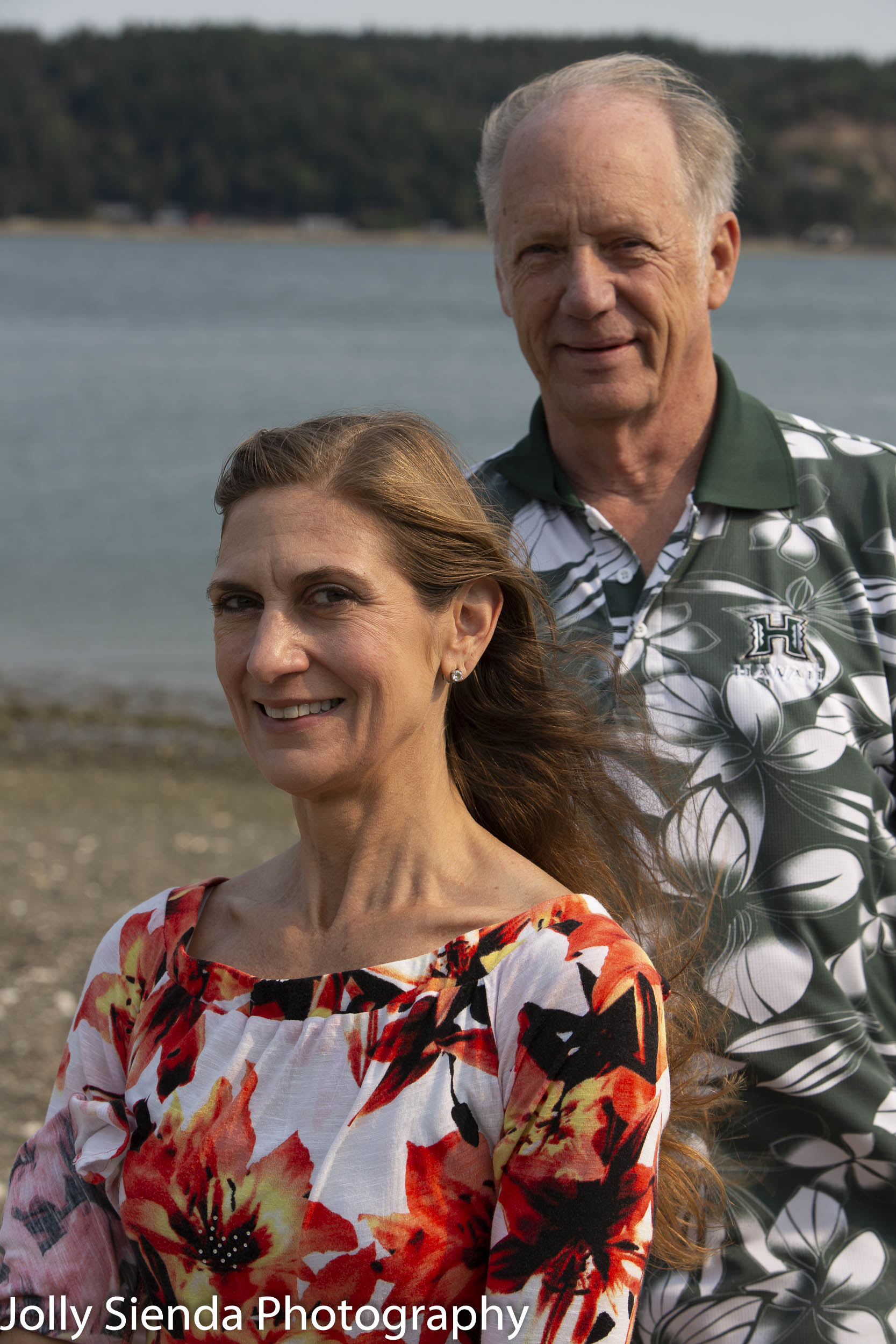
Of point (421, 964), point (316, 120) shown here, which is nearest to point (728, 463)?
point (421, 964)

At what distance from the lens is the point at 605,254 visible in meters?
2.59

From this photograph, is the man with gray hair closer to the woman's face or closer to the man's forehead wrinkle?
the man's forehead wrinkle

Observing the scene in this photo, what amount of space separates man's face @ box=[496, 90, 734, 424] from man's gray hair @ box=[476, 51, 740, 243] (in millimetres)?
31

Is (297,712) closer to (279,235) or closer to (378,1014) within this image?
(378,1014)

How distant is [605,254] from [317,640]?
1.20 meters

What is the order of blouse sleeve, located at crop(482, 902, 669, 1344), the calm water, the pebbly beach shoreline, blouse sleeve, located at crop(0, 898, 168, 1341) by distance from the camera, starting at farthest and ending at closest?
the calm water, the pebbly beach shoreline, blouse sleeve, located at crop(0, 898, 168, 1341), blouse sleeve, located at crop(482, 902, 669, 1344)

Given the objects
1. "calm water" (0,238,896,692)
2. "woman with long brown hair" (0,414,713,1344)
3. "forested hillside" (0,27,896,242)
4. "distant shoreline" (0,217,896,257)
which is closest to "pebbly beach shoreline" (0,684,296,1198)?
"calm water" (0,238,896,692)

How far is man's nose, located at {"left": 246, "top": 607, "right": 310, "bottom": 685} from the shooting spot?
174 centimetres

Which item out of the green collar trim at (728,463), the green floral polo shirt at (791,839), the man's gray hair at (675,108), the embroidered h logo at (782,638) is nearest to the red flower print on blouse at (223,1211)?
the green floral polo shirt at (791,839)

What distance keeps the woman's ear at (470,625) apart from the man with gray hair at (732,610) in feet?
1.68

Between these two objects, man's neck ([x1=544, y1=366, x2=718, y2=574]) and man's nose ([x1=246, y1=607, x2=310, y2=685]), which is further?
man's neck ([x1=544, y1=366, x2=718, y2=574])

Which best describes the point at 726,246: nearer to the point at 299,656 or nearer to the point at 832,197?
the point at 299,656

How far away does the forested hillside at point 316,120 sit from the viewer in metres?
80.8

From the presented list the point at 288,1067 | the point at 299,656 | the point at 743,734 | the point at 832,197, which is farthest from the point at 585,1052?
the point at 832,197
